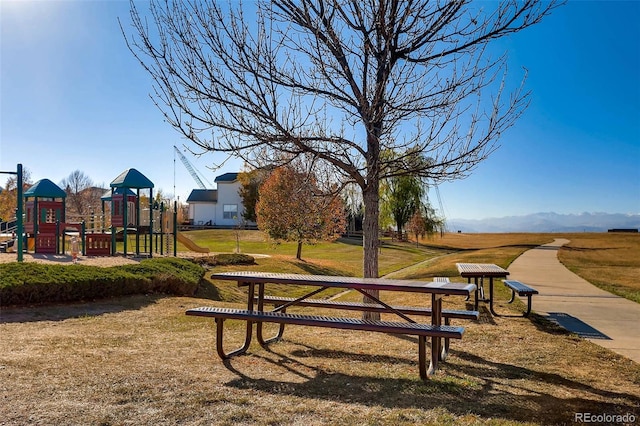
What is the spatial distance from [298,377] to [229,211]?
186ft

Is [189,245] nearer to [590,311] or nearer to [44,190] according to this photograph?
[44,190]

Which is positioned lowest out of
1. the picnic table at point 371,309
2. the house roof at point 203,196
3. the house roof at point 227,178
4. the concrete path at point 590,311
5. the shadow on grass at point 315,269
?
the shadow on grass at point 315,269

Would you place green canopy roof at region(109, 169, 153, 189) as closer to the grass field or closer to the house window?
the grass field

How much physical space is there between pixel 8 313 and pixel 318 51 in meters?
6.72

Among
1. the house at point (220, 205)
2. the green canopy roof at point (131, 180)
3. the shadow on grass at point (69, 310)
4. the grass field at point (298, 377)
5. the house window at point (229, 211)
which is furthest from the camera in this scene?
the house window at point (229, 211)

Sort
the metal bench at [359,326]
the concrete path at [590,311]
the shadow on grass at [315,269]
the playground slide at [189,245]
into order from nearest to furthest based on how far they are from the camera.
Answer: the metal bench at [359,326]
the concrete path at [590,311]
the playground slide at [189,245]
the shadow on grass at [315,269]

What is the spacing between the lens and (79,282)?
9523 millimetres

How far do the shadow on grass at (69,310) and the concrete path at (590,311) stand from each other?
773cm

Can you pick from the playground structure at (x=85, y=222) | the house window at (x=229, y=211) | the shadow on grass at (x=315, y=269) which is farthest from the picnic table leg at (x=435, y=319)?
the house window at (x=229, y=211)

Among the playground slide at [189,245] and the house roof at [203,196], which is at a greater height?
the house roof at [203,196]

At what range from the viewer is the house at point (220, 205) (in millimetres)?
59594

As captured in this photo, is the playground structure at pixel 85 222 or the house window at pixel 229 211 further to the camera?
the house window at pixel 229 211

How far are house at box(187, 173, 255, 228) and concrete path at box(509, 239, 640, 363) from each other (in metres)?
47.2

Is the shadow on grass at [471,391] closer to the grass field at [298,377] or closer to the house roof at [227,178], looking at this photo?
the grass field at [298,377]
